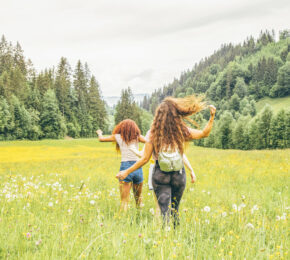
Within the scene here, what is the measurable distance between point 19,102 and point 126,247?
64311 millimetres

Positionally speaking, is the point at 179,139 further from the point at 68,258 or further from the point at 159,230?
the point at 68,258

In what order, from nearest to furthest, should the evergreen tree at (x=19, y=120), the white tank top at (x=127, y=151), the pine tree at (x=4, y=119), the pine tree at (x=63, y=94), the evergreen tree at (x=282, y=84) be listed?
1. the white tank top at (x=127, y=151)
2. the pine tree at (x=4, y=119)
3. the evergreen tree at (x=19, y=120)
4. the pine tree at (x=63, y=94)
5. the evergreen tree at (x=282, y=84)

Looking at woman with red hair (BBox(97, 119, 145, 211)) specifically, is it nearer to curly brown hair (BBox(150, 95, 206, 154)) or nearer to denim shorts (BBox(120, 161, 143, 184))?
denim shorts (BBox(120, 161, 143, 184))

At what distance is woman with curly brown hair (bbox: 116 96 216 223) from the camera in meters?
3.84

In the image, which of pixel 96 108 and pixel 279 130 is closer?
pixel 279 130

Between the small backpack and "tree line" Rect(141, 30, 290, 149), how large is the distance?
3.69 ft

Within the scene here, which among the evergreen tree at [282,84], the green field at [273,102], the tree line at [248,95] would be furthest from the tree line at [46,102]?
the evergreen tree at [282,84]

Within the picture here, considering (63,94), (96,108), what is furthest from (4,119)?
(96,108)

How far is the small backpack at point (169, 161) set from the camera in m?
3.77

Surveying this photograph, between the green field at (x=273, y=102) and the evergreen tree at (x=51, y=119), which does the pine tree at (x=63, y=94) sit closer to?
the evergreen tree at (x=51, y=119)

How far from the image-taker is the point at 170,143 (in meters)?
3.88

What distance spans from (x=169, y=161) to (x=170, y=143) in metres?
0.28

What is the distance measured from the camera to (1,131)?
56500 mm

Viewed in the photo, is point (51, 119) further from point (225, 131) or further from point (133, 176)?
point (133, 176)
